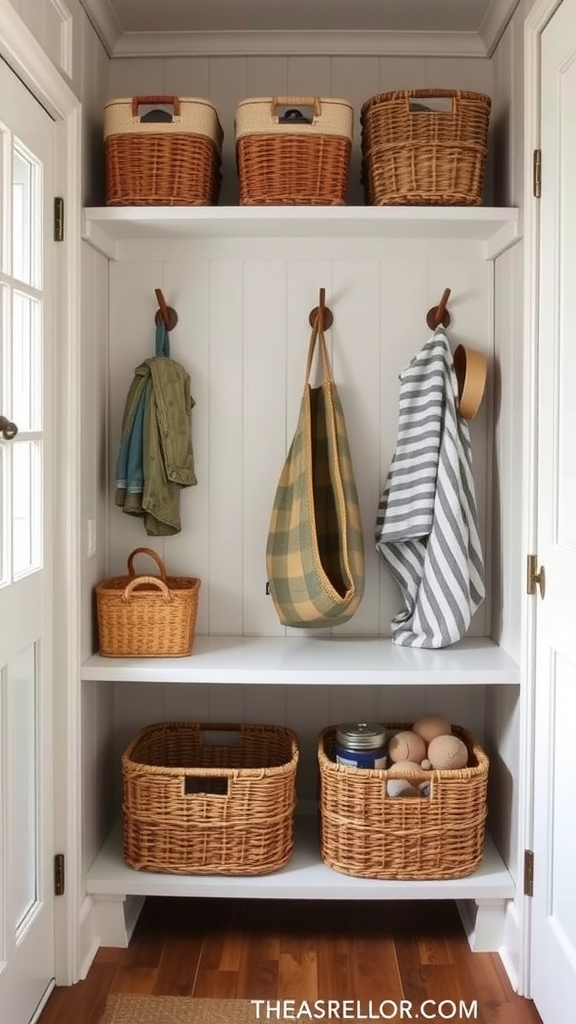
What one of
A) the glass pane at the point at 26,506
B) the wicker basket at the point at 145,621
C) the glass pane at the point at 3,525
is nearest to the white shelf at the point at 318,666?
the wicker basket at the point at 145,621

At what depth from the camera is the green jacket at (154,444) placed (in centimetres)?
241

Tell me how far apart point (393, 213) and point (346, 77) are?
0.55m

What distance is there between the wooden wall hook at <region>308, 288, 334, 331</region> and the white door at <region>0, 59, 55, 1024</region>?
735mm

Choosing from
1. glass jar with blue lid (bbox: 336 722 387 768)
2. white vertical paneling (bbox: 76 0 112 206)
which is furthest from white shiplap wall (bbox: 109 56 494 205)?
glass jar with blue lid (bbox: 336 722 387 768)

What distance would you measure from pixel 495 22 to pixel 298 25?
0.49 m

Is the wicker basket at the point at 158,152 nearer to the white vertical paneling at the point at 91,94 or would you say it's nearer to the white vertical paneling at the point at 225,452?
the white vertical paneling at the point at 91,94

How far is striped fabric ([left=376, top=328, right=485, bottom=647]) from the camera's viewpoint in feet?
7.64

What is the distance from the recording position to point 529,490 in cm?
211

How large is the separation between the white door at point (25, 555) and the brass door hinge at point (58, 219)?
41 millimetres

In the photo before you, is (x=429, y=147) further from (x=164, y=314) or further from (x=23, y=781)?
(x=23, y=781)

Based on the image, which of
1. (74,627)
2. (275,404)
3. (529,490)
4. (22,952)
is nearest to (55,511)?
(74,627)

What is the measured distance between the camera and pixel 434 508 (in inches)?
92.6

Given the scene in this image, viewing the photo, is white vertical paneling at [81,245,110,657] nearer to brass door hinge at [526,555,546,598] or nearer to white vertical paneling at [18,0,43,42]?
white vertical paneling at [18,0,43,42]

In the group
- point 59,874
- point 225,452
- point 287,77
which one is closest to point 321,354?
point 225,452
